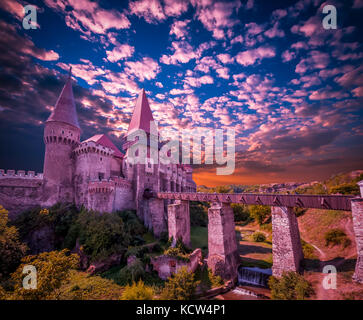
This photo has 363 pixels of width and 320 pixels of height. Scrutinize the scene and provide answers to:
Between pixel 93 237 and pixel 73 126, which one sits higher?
pixel 73 126

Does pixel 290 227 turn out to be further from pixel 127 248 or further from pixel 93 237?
pixel 93 237

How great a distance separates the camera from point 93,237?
18781 millimetres

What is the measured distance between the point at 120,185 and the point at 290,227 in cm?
2316

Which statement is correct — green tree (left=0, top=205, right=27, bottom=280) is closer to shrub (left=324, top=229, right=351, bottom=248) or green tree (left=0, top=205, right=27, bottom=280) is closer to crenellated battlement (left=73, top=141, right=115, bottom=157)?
crenellated battlement (left=73, top=141, right=115, bottom=157)

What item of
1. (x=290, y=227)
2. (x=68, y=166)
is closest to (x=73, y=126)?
(x=68, y=166)

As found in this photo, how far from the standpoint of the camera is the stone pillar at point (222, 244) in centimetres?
1686

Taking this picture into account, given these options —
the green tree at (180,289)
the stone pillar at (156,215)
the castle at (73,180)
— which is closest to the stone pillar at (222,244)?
the green tree at (180,289)

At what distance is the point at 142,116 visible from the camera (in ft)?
109

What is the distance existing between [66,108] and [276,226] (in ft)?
105

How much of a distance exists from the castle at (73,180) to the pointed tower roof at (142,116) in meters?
6.78

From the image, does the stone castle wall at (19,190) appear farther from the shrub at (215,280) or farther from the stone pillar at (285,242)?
the stone pillar at (285,242)

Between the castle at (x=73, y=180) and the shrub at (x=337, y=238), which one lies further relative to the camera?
the castle at (x=73, y=180)

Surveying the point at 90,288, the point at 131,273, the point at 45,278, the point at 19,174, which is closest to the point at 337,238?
the point at 131,273
